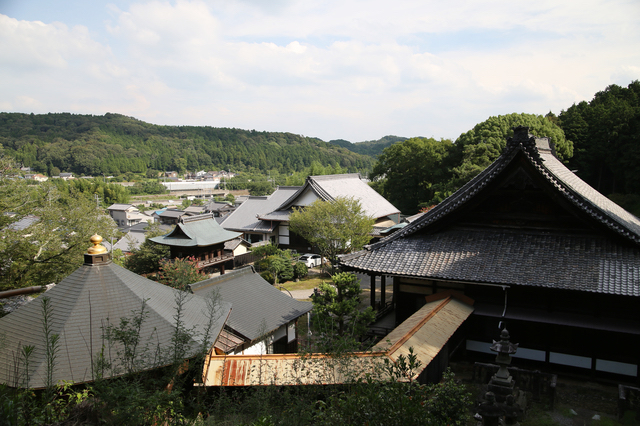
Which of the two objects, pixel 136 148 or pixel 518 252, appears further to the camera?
pixel 136 148

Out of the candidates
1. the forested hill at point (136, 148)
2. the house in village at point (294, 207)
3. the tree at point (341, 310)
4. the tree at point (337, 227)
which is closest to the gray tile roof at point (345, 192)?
the house in village at point (294, 207)

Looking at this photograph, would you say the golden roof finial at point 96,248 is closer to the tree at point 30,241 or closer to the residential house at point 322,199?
the tree at point 30,241

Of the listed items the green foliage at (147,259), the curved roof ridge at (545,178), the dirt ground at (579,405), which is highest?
the curved roof ridge at (545,178)

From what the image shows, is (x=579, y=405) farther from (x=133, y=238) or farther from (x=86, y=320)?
(x=133, y=238)

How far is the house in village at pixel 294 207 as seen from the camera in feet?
102

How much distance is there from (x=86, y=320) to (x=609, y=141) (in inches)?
1659

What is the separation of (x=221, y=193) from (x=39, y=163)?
56301 millimetres

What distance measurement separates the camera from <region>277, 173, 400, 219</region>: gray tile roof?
30547 mm

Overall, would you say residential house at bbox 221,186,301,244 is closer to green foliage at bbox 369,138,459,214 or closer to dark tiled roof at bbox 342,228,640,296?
green foliage at bbox 369,138,459,214

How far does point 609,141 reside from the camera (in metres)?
34.7

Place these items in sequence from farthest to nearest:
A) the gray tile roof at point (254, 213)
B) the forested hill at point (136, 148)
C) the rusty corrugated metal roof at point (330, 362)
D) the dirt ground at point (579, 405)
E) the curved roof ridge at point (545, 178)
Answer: the forested hill at point (136, 148) < the gray tile roof at point (254, 213) < the curved roof ridge at point (545, 178) < the dirt ground at point (579, 405) < the rusty corrugated metal roof at point (330, 362)

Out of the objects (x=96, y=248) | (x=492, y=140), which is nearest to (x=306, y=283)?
(x=96, y=248)

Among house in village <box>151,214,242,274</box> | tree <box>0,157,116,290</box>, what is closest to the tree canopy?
house in village <box>151,214,242,274</box>

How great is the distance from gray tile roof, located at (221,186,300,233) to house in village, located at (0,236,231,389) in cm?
2459
